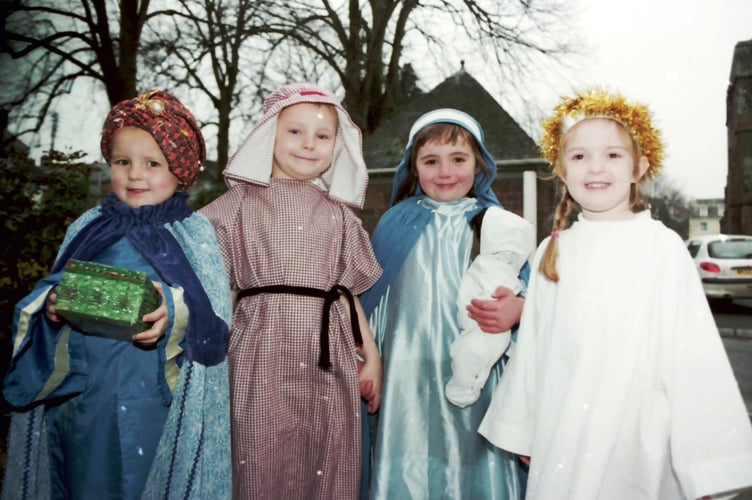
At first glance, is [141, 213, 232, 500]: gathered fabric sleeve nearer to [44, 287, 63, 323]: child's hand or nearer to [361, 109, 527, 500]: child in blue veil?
[44, 287, 63, 323]: child's hand

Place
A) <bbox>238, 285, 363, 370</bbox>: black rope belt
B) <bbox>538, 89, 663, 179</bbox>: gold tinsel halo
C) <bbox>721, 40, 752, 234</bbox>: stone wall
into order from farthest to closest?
<bbox>721, 40, 752, 234</bbox>: stone wall
<bbox>238, 285, 363, 370</bbox>: black rope belt
<bbox>538, 89, 663, 179</bbox>: gold tinsel halo

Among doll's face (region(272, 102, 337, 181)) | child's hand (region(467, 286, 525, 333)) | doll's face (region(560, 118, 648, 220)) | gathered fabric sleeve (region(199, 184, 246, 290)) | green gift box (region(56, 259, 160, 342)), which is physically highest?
doll's face (region(272, 102, 337, 181))

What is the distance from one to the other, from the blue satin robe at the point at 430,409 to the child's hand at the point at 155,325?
1.02 m

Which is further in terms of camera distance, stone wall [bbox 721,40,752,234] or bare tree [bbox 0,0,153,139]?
stone wall [bbox 721,40,752,234]

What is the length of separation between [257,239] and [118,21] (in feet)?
38.4

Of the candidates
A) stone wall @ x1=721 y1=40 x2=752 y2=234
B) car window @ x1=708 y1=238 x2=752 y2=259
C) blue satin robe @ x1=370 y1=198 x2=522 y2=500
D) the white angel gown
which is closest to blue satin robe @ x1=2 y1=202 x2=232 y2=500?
blue satin robe @ x1=370 y1=198 x2=522 y2=500

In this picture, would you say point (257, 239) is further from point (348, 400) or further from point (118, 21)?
point (118, 21)

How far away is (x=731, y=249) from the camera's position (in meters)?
12.1

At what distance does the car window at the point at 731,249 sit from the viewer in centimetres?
1200

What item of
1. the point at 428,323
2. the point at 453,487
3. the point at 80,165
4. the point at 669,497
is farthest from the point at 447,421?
the point at 80,165

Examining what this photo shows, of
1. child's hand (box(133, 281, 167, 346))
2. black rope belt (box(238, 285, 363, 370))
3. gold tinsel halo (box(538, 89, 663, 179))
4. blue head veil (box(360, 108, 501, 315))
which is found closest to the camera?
child's hand (box(133, 281, 167, 346))

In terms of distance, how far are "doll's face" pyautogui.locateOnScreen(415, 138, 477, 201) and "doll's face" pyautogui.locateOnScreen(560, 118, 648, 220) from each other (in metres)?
0.60

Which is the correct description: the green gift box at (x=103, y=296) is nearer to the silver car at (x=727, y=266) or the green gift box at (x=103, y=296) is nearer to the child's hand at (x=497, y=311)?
the child's hand at (x=497, y=311)

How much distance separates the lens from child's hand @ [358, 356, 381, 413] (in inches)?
96.6
